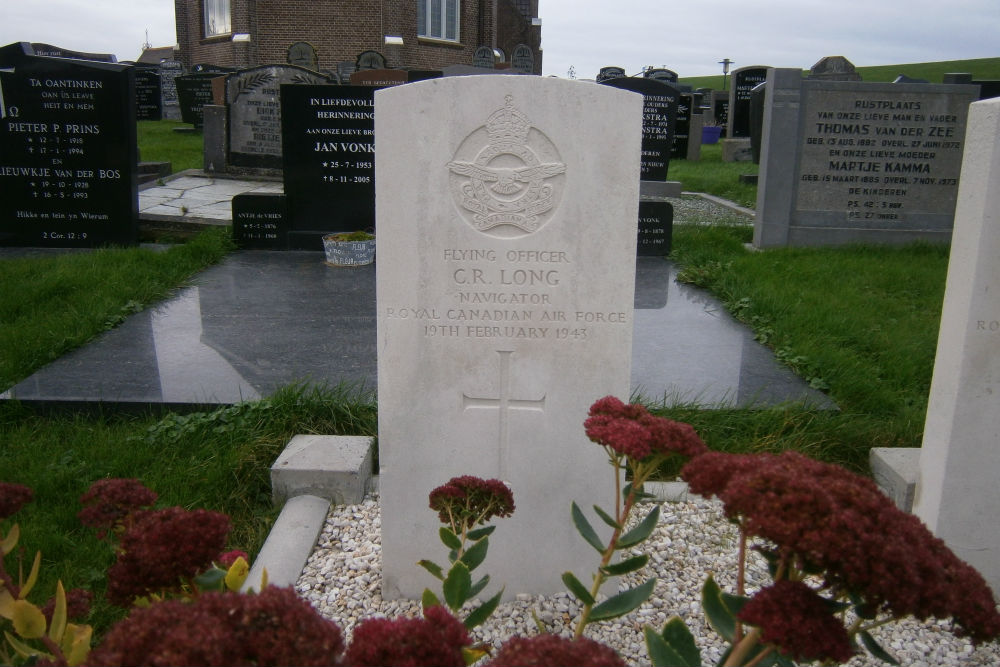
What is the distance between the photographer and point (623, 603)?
140 cm

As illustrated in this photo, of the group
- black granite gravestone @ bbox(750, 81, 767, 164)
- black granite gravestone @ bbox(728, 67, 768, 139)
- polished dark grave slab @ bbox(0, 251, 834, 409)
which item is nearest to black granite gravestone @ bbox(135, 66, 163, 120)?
black granite gravestone @ bbox(728, 67, 768, 139)

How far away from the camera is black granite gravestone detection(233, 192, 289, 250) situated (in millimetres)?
7273

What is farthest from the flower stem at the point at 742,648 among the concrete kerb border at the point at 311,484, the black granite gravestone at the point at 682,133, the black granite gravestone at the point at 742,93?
the black granite gravestone at the point at 742,93

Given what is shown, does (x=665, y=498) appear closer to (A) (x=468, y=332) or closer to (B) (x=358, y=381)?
(A) (x=468, y=332)

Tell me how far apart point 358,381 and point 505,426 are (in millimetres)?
1646

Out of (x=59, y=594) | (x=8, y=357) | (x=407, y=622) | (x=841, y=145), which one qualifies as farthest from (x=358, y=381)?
(x=841, y=145)

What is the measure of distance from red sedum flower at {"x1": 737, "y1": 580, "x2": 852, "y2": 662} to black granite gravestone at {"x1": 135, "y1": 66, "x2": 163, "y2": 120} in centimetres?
2434

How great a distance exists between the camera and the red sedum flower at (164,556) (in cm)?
118

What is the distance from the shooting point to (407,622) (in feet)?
3.20

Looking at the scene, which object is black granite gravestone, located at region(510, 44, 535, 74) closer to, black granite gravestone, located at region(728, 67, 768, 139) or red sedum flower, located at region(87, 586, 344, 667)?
black granite gravestone, located at region(728, 67, 768, 139)

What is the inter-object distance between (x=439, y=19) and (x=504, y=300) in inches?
999

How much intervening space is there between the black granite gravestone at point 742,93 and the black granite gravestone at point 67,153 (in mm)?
13947

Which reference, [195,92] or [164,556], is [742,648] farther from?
[195,92]

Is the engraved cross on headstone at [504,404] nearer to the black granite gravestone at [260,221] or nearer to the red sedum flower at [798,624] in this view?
the red sedum flower at [798,624]
